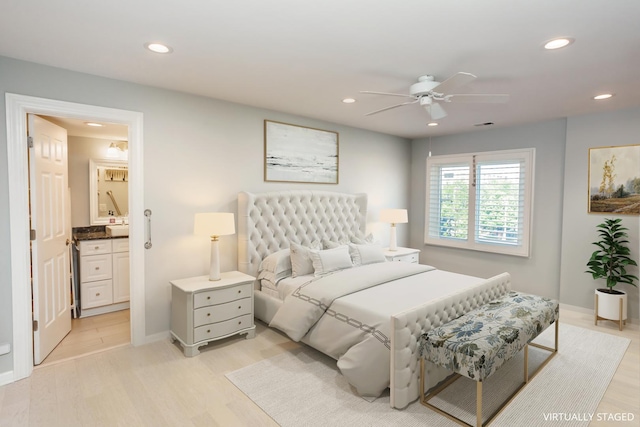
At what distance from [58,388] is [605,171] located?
6007mm

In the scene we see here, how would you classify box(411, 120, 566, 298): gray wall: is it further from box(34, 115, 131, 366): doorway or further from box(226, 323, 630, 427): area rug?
box(34, 115, 131, 366): doorway

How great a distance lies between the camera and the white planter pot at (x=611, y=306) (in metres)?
3.84

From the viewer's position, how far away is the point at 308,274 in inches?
154

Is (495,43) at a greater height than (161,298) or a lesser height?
greater

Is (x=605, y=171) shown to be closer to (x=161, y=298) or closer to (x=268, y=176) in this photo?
(x=268, y=176)

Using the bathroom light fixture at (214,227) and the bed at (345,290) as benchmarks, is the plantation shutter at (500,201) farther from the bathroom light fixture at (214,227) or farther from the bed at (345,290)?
the bathroom light fixture at (214,227)

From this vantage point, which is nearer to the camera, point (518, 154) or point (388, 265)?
point (388, 265)

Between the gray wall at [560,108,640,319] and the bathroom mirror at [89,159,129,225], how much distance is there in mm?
6068

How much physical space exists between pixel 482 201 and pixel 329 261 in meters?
2.98

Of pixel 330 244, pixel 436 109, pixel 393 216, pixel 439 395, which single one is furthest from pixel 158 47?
pixel 393 216

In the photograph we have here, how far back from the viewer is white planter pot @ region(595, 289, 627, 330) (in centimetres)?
384

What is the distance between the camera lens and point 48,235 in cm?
319

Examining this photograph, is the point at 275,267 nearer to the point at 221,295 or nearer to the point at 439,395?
the point at 221,295

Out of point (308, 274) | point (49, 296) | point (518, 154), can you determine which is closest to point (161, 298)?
point (49, 296)
